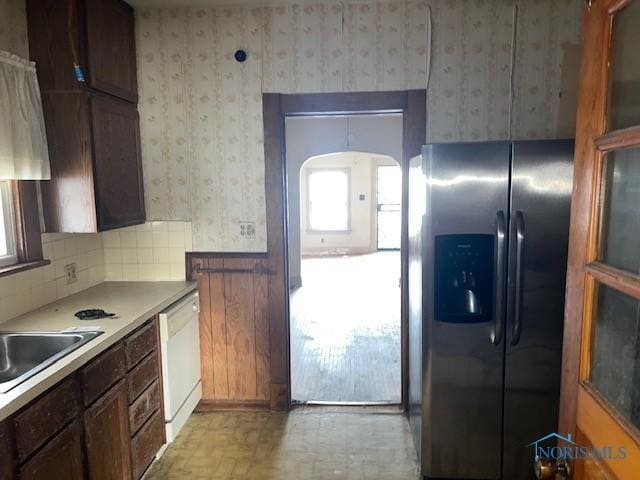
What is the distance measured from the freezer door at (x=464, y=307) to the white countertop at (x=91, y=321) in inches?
56.7

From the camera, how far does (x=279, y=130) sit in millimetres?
2908

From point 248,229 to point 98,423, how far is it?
146cm

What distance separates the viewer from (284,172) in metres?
3.01

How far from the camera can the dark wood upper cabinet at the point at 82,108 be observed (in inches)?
90.4

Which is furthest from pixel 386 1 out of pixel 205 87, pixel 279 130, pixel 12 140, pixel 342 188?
pixel 342 188

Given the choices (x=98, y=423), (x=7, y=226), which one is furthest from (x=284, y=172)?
(x=98, y=423)

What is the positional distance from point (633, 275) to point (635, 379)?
0.75 ft

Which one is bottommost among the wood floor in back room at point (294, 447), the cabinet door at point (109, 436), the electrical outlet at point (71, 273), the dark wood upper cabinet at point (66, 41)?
the wood floor in back room at point (294, 447)

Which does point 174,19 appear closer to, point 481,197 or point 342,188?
point 481,197

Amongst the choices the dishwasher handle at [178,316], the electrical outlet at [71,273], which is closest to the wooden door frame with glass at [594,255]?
the dishwasher handle at [178,316]

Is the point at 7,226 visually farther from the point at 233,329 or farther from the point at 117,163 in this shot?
the point at 233,329

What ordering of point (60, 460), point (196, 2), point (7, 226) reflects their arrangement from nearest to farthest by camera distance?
1. point (60, 460)
2. point (7, 226)
3. point (196, 2)

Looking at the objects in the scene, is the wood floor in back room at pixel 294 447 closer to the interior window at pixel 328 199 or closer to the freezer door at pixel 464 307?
the freezer door at pixel 464 307

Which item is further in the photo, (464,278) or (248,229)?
(248,229)
